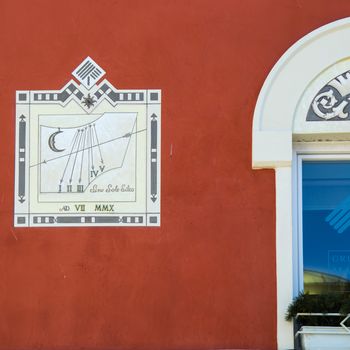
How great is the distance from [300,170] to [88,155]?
143cm

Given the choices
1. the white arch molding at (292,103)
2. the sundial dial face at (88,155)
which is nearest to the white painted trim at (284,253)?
the white arch molding at (292,103)

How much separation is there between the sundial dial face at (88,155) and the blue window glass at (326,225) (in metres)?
1.03

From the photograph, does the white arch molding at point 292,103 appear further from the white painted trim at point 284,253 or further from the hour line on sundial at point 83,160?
the hour line on sundial at point 83,160

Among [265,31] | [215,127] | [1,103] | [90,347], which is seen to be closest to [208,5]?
[265,31]

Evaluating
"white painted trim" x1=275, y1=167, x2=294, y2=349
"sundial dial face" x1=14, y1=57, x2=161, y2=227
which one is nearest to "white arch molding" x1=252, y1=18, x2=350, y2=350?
"white painted trim" x1=275, y1=167, x2=294, y2=349

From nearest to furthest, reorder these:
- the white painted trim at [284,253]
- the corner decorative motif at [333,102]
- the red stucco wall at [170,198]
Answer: the white painted trim at [284,253], the red stucco wall at [170,198], the corner decorative motif at [333,102]

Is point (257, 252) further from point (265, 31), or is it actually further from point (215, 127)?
point (265, 31)

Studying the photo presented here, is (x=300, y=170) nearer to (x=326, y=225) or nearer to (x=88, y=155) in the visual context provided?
(x=326, y=225)

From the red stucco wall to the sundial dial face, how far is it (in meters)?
0.07

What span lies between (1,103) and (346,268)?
2.57 metres

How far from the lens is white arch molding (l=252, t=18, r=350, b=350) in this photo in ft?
19.6

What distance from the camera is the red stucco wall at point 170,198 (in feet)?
19.5

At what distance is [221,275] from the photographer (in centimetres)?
595

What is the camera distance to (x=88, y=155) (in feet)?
20.1
